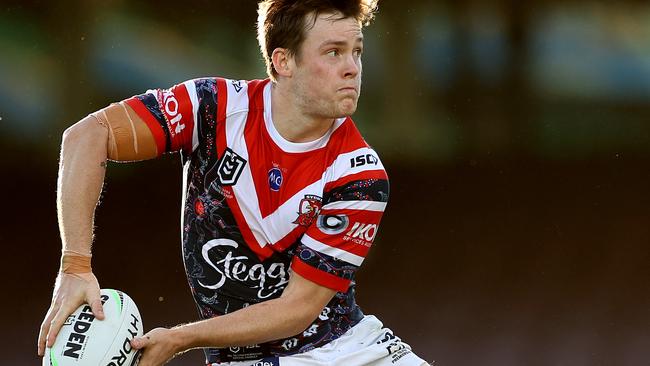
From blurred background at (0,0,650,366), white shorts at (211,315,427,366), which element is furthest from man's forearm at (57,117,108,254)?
blurred background at (0,0,650,366)

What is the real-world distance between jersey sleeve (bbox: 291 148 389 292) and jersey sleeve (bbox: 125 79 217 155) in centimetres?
43

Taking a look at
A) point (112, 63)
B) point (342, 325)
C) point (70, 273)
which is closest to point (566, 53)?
point (112, 63)

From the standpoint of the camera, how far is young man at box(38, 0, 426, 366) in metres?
3.62

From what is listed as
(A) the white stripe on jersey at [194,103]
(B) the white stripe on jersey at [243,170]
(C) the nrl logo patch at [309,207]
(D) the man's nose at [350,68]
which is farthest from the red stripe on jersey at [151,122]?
(D) the man's nose at [350,68]

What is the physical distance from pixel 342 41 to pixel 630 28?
2.75m

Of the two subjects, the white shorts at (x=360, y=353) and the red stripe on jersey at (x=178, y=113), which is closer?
the red stripe on jersey at (x=178, y=113)

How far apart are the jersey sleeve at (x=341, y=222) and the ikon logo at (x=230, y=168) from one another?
0.27 m

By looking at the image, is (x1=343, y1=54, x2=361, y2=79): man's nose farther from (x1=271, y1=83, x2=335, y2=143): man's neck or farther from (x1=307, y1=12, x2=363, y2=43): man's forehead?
(x1=271, y1=83, x2=335, y2=143): man's neck

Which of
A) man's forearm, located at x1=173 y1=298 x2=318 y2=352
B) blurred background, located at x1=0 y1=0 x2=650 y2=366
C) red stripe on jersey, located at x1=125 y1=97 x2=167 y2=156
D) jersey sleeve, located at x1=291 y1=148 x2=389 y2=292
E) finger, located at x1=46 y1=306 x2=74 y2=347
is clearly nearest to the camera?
finger, located at x1=46 y1=306 x2=74 y2=347

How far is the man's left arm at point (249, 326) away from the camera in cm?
335

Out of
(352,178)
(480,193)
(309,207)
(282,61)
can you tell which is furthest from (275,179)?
(480,193)

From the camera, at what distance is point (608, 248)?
19.6 feet

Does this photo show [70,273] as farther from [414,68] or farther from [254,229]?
[414,68]

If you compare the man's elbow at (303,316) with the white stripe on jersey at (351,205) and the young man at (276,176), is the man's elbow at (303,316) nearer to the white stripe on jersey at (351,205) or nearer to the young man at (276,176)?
the young man at (276,176)
